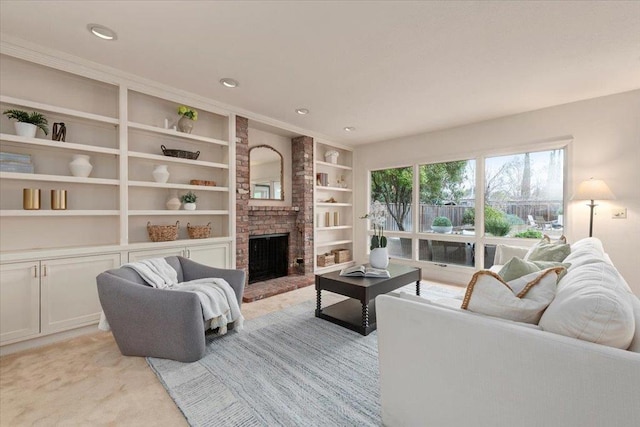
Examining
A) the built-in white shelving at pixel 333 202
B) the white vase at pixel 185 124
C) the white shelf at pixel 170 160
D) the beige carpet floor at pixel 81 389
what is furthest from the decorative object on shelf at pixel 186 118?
the beige carpet floor at pixel 81 389

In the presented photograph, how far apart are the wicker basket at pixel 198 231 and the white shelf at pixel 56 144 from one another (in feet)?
3.77

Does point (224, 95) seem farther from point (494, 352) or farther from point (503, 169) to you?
point (503, 169)

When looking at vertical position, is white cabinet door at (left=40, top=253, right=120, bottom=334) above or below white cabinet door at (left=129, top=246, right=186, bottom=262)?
below

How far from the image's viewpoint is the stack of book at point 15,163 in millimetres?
2451

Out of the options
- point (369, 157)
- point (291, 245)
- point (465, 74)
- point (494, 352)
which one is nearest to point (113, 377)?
point (494, 352)

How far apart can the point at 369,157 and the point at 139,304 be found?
187 inches

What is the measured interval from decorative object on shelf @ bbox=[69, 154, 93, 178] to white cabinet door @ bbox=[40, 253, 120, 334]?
820 millimetres

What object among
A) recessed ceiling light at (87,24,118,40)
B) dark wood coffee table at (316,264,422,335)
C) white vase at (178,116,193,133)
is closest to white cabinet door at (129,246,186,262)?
white vase at (178,116,193,133)

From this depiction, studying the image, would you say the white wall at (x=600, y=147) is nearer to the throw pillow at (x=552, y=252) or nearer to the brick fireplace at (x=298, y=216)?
the throw pillow at (x=552, y=252)

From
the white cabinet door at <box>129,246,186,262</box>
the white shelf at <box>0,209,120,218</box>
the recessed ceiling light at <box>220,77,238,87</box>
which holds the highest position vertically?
the recessed ceiling light at <box>220,77,238,87</box>

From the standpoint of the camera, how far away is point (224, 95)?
3.53m

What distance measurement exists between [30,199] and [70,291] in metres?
0.89

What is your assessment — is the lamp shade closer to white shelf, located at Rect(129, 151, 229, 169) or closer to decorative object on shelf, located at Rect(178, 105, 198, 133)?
white shelf, located at Rect(129, 151, 229, 169)

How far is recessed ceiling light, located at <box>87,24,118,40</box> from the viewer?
2.24 m
